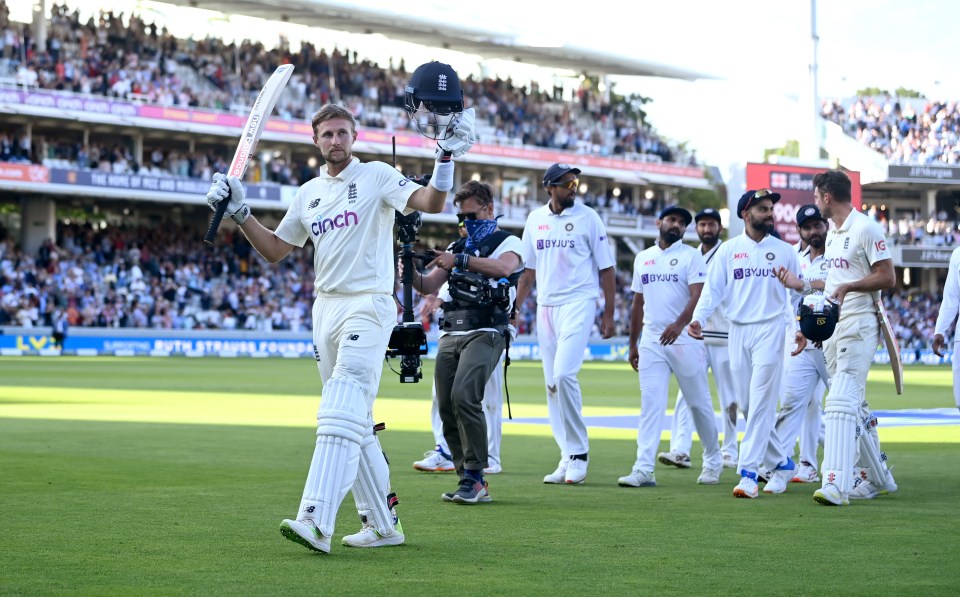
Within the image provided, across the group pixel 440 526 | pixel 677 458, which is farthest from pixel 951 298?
pixel 440 526

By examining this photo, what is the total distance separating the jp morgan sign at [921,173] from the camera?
71.6 m

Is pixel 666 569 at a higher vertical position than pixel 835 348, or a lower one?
lower

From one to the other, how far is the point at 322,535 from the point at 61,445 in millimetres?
7576

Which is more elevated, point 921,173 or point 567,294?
point 921,173

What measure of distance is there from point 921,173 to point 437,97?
69421mm

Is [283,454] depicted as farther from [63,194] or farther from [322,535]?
[63,194]

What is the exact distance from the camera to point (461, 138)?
716cm

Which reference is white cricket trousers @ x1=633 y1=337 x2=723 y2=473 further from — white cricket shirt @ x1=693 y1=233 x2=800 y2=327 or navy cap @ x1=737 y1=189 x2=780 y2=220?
navy cap @ x1=737 y1=189 x2=780 y2=220

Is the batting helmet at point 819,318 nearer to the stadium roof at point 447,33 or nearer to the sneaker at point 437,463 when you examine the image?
the sneaker at point 437,463

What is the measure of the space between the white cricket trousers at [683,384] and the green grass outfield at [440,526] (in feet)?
1.68

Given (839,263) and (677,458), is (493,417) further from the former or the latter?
(839,263)

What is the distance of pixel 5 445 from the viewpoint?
13.5 m

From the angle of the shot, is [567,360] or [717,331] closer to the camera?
[567,360]

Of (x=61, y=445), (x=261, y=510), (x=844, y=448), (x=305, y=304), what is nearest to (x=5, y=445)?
(x=61, y=445)
